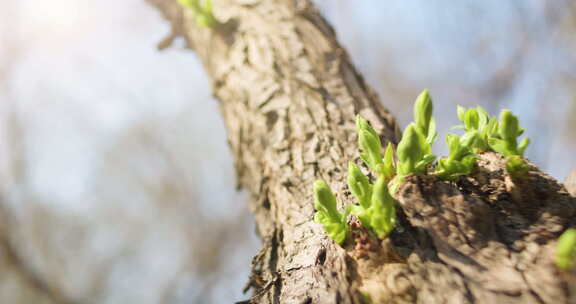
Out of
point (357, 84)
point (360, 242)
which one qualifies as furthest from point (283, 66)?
point (360, 242)

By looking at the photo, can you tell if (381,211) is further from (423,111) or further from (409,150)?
(423,111)

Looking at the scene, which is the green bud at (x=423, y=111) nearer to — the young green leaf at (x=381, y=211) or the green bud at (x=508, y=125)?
the green bud at (x=508, y=125)

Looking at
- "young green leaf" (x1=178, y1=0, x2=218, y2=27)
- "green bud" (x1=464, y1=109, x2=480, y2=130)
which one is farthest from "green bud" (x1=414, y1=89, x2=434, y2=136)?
"young green leaf" (x1=178, y1=0, x2=218, y2=27)

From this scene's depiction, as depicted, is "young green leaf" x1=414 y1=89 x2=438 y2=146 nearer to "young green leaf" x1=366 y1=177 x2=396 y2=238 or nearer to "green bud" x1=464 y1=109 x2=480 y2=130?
"green bud" x1=464 y1=109 x2=480 y2=130

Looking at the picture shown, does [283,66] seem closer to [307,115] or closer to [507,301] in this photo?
[307,115]

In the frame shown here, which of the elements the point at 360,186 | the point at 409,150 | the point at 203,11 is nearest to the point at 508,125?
the point at 409,150

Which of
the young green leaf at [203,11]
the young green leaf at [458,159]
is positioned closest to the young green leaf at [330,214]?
the young green leaf at [458,159]
